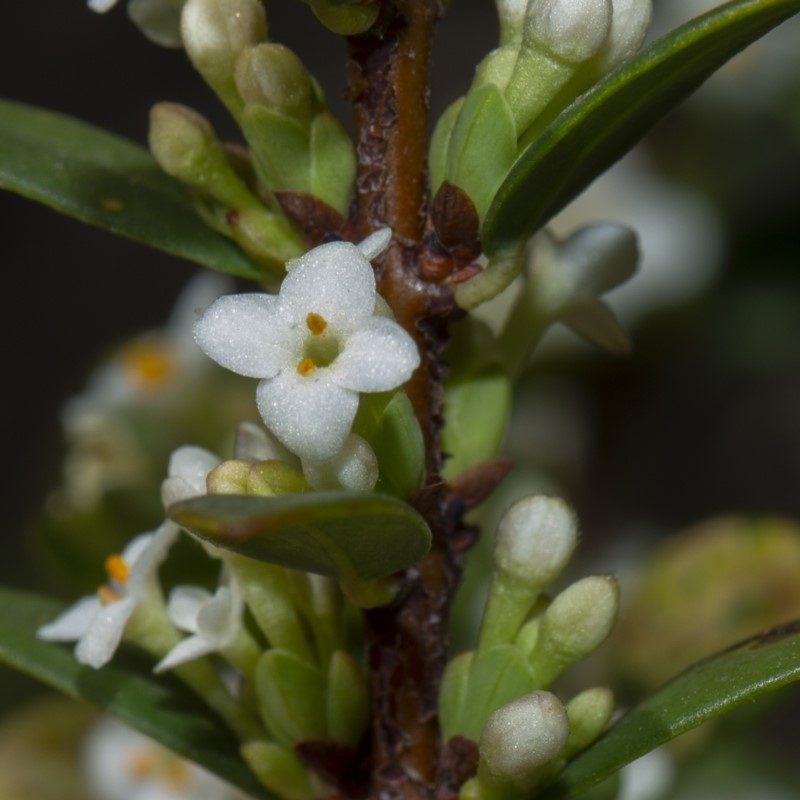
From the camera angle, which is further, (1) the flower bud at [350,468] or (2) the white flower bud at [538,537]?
(2) the white flower bud at [538,537]

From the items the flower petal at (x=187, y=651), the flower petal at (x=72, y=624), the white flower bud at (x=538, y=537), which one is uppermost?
the white flower bud at (x=538, y=537)

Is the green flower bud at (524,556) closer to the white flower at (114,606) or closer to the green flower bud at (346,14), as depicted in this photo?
the white flower at (114,606)

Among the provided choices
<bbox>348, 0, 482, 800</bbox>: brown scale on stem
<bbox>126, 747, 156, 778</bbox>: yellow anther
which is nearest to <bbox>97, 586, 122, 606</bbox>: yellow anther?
<bbox>348, 0, 482, 800</bbox>: brown scale on stem

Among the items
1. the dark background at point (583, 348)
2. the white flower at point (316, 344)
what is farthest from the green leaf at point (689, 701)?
the dark background at point (583, 348)

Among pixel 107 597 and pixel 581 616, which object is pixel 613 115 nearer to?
pixel 581 616

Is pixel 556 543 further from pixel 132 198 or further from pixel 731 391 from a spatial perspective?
pixel 731 391

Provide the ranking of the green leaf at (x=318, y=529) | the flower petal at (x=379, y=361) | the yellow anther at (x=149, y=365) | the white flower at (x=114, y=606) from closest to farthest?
1. the green leaf at (x=318, y=529)
2. the flower petal at (x=379, y=361)
3. the white flower at (x=114, y=606)
4. the yellow anther at (x=149, y=365)

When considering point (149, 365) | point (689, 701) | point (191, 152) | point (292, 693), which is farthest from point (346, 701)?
point (149, 365)

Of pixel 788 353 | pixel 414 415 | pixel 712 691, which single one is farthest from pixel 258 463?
pixel 788 353
